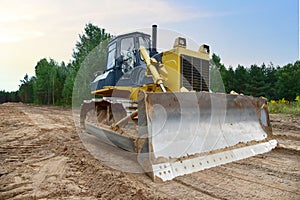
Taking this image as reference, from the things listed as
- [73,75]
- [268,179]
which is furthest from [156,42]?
[73,75]

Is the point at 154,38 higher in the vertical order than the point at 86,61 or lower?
lower

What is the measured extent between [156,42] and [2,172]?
12.8ft

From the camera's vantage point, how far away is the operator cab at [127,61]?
16.6ft

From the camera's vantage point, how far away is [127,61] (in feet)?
17.8

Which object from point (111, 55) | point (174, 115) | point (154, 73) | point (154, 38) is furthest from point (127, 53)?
point (174, 115)

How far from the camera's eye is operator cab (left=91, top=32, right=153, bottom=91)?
16.6ft

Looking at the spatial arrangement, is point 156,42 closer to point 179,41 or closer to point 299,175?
point 179,41

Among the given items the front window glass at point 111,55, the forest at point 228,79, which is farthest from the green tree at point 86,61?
the front window glass at point 111,55

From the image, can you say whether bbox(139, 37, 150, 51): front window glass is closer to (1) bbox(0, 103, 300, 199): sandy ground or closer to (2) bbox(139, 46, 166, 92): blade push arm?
(2) bbox(139, 46, 166, 92): blade push arm

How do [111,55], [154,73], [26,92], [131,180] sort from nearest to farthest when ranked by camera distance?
[131,180] < [154,73] < [111,55] < [26,92]

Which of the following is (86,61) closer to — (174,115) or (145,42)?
(145,42)

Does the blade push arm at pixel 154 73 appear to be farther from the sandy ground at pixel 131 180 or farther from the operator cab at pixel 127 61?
the sandy ground at pixel 131 180

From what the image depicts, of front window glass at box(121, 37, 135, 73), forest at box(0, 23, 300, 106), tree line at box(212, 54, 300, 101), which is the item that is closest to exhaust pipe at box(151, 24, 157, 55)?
front window glass at box(121, 37, 135, 73)

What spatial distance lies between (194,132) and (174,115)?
0.36 meters
